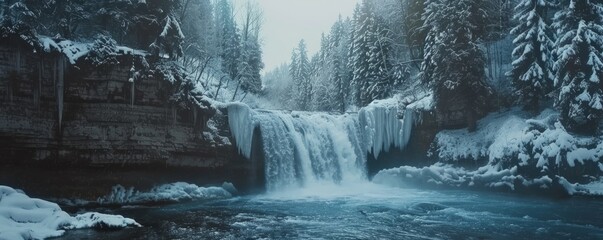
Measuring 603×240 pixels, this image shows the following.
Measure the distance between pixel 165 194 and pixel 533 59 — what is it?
2103 cm

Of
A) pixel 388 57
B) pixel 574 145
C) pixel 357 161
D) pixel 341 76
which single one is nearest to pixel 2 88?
pixel 357 161

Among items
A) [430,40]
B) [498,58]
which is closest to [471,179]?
[430,40]

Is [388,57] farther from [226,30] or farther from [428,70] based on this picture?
[226,30]

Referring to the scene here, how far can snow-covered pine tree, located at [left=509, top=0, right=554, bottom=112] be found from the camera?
2212 cm

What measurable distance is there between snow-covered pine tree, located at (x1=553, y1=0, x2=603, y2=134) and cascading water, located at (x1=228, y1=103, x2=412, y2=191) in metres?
8.66

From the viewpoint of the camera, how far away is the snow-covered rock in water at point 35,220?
31.9 ft

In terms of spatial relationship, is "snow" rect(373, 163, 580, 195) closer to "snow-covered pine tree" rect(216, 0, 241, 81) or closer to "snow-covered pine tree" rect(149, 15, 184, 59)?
"snow-covered pine tree" rect(149, 15, 184, 59)

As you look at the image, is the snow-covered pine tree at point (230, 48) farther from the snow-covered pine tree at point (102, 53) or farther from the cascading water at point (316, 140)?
the snow-covered pine tree at point (102, 53)

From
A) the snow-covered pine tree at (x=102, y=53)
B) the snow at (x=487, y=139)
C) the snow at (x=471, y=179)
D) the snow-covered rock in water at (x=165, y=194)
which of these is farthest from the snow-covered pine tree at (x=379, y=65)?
the snow-covered pine tree at (x=102, y=53)

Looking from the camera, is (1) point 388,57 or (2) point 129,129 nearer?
(2) point 129,129

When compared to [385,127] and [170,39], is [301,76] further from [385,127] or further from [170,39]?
[170,39]

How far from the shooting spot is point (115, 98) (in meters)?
17.3

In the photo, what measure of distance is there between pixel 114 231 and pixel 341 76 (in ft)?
120

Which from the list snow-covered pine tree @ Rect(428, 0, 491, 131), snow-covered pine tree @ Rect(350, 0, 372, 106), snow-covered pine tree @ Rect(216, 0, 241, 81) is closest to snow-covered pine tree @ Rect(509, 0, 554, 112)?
snow-covered pine tree @ Rect(428, 0, 491, 131)
